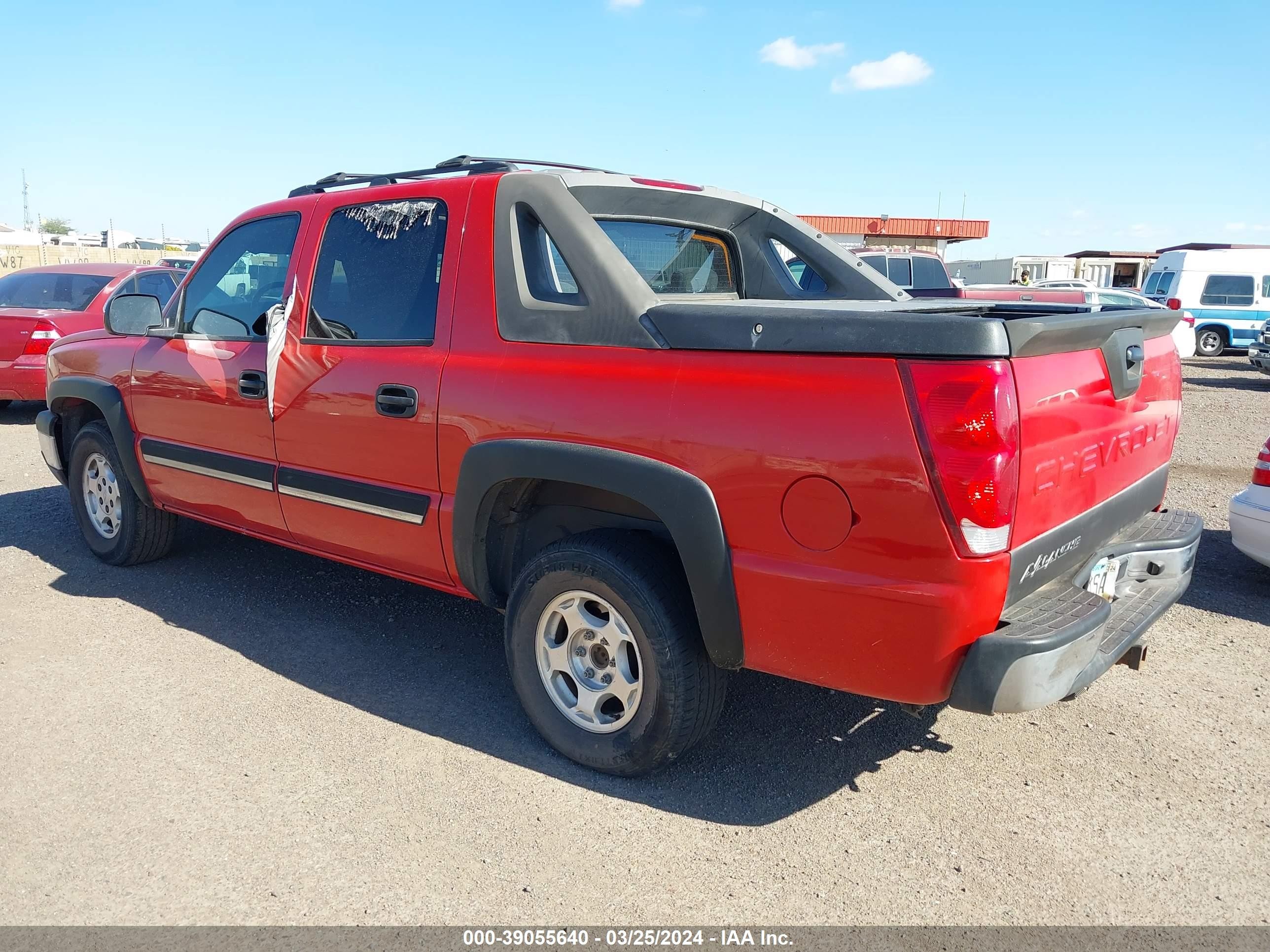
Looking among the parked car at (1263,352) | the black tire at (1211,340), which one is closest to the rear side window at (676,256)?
the parked car at (1263,352)

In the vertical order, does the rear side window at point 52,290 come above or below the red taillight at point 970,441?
above

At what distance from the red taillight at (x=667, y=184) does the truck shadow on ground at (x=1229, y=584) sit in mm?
3012

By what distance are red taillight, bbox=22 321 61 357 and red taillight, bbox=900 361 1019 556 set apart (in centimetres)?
970

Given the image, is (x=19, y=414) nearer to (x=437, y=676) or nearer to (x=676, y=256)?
(x=437, y=676)

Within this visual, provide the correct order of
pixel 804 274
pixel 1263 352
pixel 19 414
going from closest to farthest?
pixel 804 274, pixel 19 414, pixel 1263 352

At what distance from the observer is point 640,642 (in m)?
3.10

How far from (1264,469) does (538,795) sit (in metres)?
4.15

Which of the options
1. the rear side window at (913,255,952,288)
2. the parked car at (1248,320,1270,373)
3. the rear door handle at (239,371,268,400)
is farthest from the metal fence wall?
the rear door handle at (239,371,268,400)

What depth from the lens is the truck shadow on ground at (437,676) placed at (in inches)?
→ 130

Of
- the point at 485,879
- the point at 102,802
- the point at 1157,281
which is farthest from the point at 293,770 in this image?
the point at 1157,281

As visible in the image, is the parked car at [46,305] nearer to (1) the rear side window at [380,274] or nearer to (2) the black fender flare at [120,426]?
(2) the black fender flare at [120,426]

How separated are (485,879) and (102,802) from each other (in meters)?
1.38

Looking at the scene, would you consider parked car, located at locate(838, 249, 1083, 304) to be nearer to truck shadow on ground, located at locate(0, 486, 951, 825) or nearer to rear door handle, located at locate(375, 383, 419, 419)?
truck shadow on ground, located at locate(0, 486, 951, 825)

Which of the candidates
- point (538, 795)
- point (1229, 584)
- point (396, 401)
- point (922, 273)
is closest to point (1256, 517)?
point (1229, 584)
